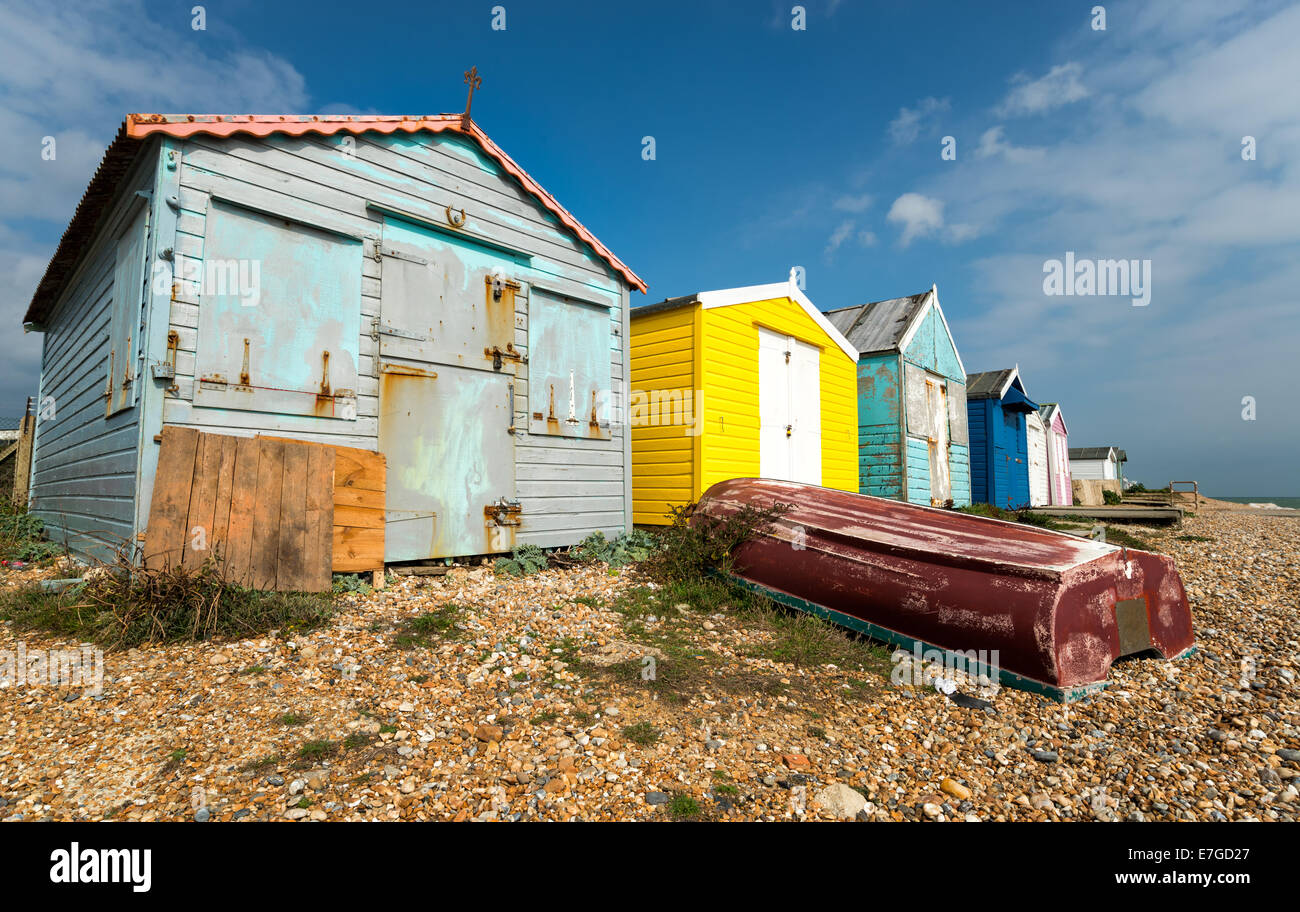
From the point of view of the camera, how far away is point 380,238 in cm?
672

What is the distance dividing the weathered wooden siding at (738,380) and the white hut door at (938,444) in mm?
5235

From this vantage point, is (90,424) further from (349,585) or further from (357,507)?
(349,585)

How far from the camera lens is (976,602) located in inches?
180

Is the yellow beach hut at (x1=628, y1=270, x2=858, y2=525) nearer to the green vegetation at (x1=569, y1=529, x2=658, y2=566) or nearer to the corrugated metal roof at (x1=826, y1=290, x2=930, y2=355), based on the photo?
the green vegetation at (x1=569, y1=529, x2=658, y2=566)

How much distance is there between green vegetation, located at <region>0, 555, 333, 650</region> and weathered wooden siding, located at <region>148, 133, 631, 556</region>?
1.35 meters

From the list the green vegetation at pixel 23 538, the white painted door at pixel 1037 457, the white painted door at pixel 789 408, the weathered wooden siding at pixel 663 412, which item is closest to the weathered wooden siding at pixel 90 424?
the green vegetation at pixel 23 538

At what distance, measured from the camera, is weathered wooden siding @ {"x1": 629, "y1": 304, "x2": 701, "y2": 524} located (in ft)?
32.2

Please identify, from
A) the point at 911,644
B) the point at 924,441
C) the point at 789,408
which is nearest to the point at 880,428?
the point at 924,441

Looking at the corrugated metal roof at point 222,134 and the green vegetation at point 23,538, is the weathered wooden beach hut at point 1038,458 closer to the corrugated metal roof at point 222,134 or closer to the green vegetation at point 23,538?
the corrugated metal roof at point 222,134

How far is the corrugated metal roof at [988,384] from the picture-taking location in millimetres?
21000

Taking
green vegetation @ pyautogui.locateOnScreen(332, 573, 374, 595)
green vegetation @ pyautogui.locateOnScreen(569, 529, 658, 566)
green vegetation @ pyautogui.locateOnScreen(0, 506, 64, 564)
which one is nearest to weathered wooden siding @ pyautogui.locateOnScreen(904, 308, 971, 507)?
green vegetation @ pyautogui.locateOnScreen(569, 529, 658, 566)

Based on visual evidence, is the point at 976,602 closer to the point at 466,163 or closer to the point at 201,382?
the point at 201,382

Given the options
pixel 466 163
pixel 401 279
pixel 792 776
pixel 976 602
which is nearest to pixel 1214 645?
pixel 976 602
